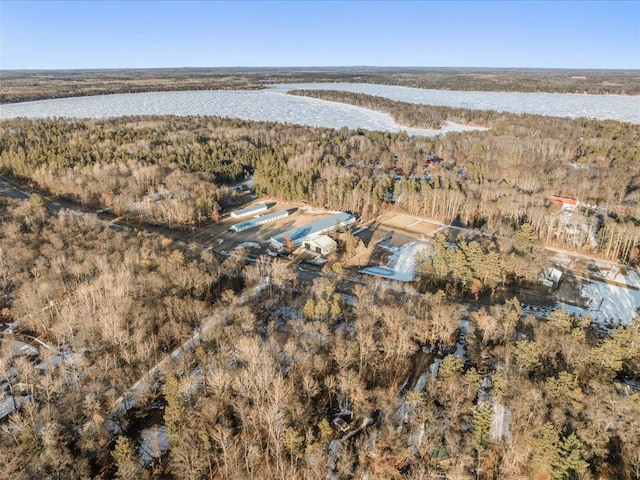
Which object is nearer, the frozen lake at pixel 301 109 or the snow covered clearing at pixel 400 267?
the snow covered clearing at pixel 400 267

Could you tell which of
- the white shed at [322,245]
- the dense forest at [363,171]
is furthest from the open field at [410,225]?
the white shed at [322,245]

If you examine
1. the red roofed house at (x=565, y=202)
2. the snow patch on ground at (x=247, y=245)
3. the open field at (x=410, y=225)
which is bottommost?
the snow patch on ground at (x=247, y=245)

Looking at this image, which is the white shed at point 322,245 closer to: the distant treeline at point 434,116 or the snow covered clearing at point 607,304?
the snow covered clearing at point 607,304

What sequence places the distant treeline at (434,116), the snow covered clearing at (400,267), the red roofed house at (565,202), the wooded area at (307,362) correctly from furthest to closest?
1. the distant treeline at (434,116)
2. the red roofed house at (565,202)
3. the snow covered clearing at (400,267)
4. the wooded area at (307,362)

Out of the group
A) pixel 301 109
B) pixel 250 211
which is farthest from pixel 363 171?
pixel 301 109

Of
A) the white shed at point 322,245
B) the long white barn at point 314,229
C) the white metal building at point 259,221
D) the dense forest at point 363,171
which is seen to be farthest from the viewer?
the white metal building at point 259,221

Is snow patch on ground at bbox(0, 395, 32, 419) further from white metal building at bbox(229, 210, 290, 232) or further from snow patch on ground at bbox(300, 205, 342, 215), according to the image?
snow patch on ground at bbox(300, 205, 342, 215)

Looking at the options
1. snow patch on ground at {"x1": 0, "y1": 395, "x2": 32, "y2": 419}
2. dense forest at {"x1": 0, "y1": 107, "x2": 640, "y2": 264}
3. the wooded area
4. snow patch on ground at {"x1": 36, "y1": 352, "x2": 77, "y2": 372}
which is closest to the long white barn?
dense forest at {"x1": 0, "y1": 107, "x2": 640, "y2": 264}
